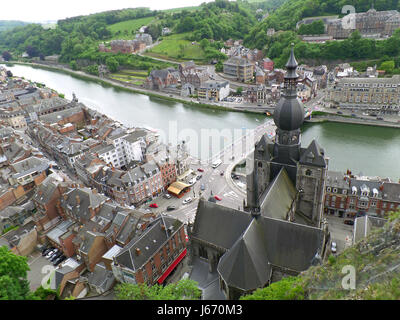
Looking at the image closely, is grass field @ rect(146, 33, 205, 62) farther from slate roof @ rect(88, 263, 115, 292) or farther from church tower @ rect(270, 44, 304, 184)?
slate roof @ rect(88, 263, 115, 292)

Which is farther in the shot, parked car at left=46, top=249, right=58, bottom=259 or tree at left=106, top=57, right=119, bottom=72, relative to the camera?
tree at left=106, top=57, right=119, bottom=72

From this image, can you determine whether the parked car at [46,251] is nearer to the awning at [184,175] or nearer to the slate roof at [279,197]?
the awning at [184,175]

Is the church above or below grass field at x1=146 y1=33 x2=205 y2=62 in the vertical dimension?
below

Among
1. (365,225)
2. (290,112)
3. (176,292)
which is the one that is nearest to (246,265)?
(176,292)

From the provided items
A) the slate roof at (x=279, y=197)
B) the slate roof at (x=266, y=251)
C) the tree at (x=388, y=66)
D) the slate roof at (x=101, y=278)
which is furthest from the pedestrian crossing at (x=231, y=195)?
the tree at (x=388, y=66)

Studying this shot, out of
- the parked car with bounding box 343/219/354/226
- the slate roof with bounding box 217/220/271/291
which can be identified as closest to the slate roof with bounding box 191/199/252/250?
the slate roof with bounding box 217/220/271/291

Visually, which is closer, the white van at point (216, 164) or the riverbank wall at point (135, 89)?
the white van at point (216, 164)

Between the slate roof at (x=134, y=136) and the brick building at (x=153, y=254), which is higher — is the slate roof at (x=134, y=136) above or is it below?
above
